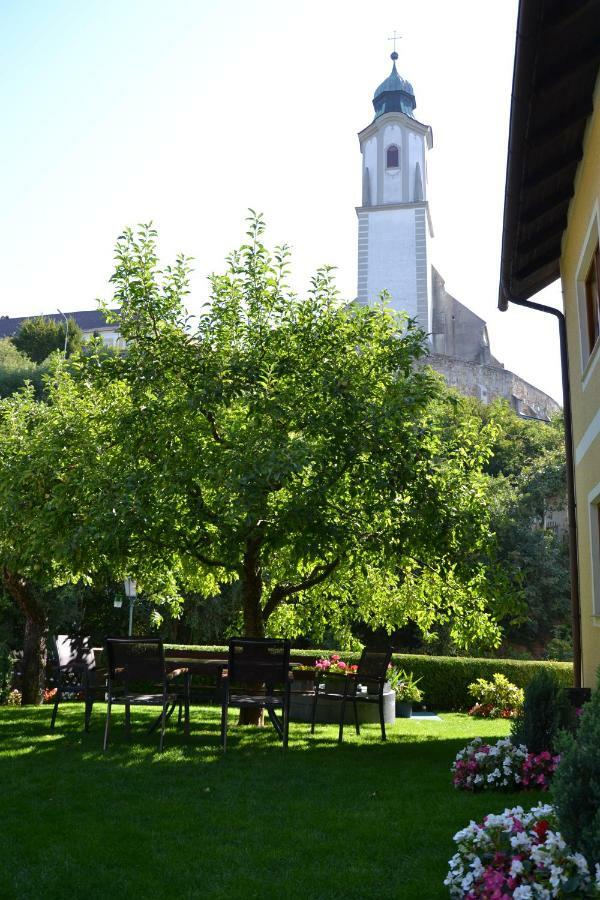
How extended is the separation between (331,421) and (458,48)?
4.00 meters

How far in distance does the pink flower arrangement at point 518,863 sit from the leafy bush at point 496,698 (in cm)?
1069

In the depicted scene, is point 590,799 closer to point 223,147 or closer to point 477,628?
point 477,628

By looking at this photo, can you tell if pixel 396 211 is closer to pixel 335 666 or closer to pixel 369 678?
pixel 335 666

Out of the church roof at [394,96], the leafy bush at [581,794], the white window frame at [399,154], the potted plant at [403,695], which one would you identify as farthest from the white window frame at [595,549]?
the church roof at [394,96]

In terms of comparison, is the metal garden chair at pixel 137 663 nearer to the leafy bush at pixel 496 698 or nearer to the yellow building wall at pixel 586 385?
the yellow building wall at pixel 586 385

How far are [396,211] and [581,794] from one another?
206ft

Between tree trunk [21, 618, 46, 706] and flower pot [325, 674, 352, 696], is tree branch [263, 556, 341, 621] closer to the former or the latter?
flower pot [325, 674, 352, 696]

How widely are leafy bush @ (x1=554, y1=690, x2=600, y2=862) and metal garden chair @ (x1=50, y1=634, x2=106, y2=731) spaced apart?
6.56 metres

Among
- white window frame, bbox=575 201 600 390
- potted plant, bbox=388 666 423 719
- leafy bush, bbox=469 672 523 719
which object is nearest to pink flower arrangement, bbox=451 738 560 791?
white window frame, bbox=575 201 600 390

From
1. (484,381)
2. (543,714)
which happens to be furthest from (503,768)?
(484,381)

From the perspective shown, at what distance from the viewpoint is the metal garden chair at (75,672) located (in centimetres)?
926

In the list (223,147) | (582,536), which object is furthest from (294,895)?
(223,147)

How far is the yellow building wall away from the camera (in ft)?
25.1

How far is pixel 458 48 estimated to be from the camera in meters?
8.16
